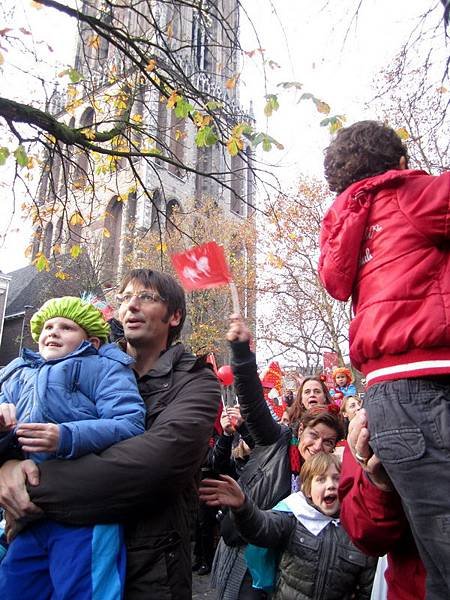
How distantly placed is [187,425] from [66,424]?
403mm

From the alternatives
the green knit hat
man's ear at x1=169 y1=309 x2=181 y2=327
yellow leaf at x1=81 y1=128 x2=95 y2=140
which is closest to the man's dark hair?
man's ear at x1=169 y1=309 x2=181 y2=327

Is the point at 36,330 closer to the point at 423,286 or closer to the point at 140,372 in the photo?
the point at 140,372

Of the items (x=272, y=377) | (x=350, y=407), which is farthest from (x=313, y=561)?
(x=272, y=377)

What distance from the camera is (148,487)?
1629 mm

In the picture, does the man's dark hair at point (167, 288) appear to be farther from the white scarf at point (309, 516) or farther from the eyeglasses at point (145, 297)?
the white scarf at point (309, 516)

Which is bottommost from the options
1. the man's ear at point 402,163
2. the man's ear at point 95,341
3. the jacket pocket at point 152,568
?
the jacket pocket at point 152,568

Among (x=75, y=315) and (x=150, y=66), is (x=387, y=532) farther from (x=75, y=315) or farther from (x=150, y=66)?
(x=150, y=66)

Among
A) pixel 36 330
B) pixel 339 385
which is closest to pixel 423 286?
pixel 36 330

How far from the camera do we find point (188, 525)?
185cm

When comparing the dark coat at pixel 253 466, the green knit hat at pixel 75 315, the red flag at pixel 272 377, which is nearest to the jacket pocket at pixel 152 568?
the green knit hat at pixel 75 315

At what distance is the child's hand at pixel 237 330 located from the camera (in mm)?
2489

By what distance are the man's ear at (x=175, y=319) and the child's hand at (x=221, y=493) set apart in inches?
27.7

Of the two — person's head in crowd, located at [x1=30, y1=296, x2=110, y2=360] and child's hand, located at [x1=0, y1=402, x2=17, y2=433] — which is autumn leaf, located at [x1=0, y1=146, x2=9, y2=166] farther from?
child's hand, located at [x1=0, y1=402, x2=17, y2=433]

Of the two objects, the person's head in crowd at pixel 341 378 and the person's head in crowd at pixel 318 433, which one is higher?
the person's head in crowd at pixel 341 378
